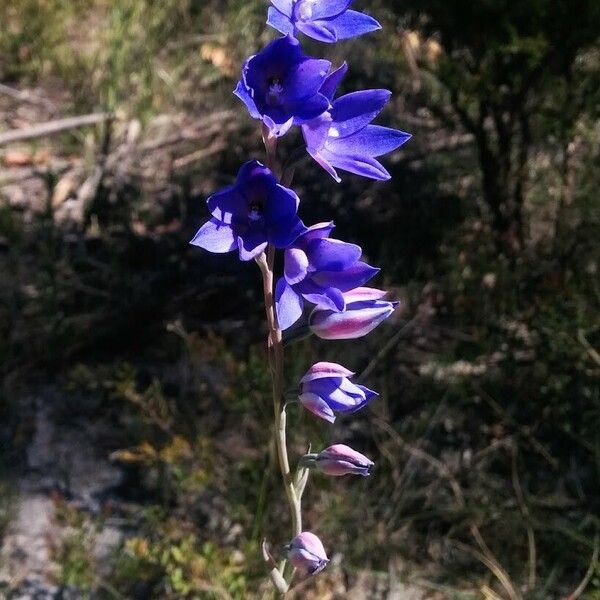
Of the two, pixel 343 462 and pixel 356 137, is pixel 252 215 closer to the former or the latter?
pixel 356 137

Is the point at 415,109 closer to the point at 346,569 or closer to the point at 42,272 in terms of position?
the point at 42,272

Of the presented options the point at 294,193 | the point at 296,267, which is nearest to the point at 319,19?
the point at 294,193

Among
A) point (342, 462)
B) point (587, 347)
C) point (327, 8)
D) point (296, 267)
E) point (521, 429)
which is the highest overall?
point (327, 8)

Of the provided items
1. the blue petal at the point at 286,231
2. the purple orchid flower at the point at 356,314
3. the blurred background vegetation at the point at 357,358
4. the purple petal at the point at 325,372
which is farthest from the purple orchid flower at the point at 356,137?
the blurred background vegetation at the point at 357,358

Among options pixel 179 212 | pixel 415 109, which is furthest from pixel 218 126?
pixel 415 109

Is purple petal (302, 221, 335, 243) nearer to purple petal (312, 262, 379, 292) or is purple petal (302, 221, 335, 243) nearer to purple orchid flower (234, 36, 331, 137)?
purple petal (312, 262, 379, 292)

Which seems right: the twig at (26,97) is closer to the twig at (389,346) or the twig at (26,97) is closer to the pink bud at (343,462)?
the twig at (389,346)

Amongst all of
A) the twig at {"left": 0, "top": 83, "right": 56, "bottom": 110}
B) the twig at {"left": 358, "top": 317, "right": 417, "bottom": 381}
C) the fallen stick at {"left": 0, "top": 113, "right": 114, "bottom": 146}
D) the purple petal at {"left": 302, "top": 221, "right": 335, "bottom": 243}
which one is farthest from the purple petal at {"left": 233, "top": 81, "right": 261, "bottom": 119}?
the twig at {"left": 0, "top": 83, "right": 56, "bottom": 110}
